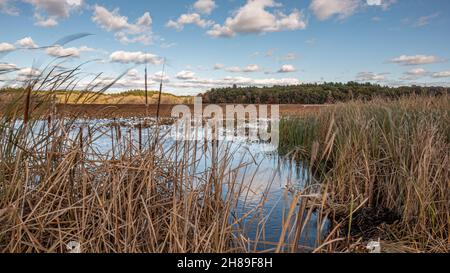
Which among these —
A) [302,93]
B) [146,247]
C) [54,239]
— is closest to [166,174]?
[146,247]

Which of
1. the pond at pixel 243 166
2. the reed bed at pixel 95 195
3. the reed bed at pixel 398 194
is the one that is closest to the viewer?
the reed bed at pixel 95 195

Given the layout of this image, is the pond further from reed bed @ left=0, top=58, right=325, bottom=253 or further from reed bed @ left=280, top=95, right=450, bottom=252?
A: reed bed @ left=280, top=95, right=450, bottom=252

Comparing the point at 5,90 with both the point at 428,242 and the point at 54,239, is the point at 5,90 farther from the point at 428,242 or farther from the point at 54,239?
the point at 428,242

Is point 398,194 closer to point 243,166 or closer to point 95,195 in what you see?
point 243,166

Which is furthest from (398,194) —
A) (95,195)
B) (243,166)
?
(95,195)

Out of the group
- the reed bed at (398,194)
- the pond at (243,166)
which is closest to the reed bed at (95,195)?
the pond at (243,166)

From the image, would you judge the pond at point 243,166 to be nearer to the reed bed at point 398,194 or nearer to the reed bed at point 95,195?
the reed bed at point 95,195

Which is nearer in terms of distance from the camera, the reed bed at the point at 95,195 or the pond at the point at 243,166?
the reed bed at the point at 95,195

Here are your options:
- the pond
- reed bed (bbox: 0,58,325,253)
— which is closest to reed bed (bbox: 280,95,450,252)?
the pond

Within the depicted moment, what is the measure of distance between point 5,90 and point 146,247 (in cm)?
207

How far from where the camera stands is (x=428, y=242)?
372 cm

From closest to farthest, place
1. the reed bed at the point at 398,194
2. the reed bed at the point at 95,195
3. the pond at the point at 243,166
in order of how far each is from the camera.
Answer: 1. the reed bed at the point at 95,195
2. the pond at the point at 243,166
3. the reed bed at the point at 398,194

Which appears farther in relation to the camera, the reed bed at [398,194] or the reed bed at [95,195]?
the reed bed at [398,194]
